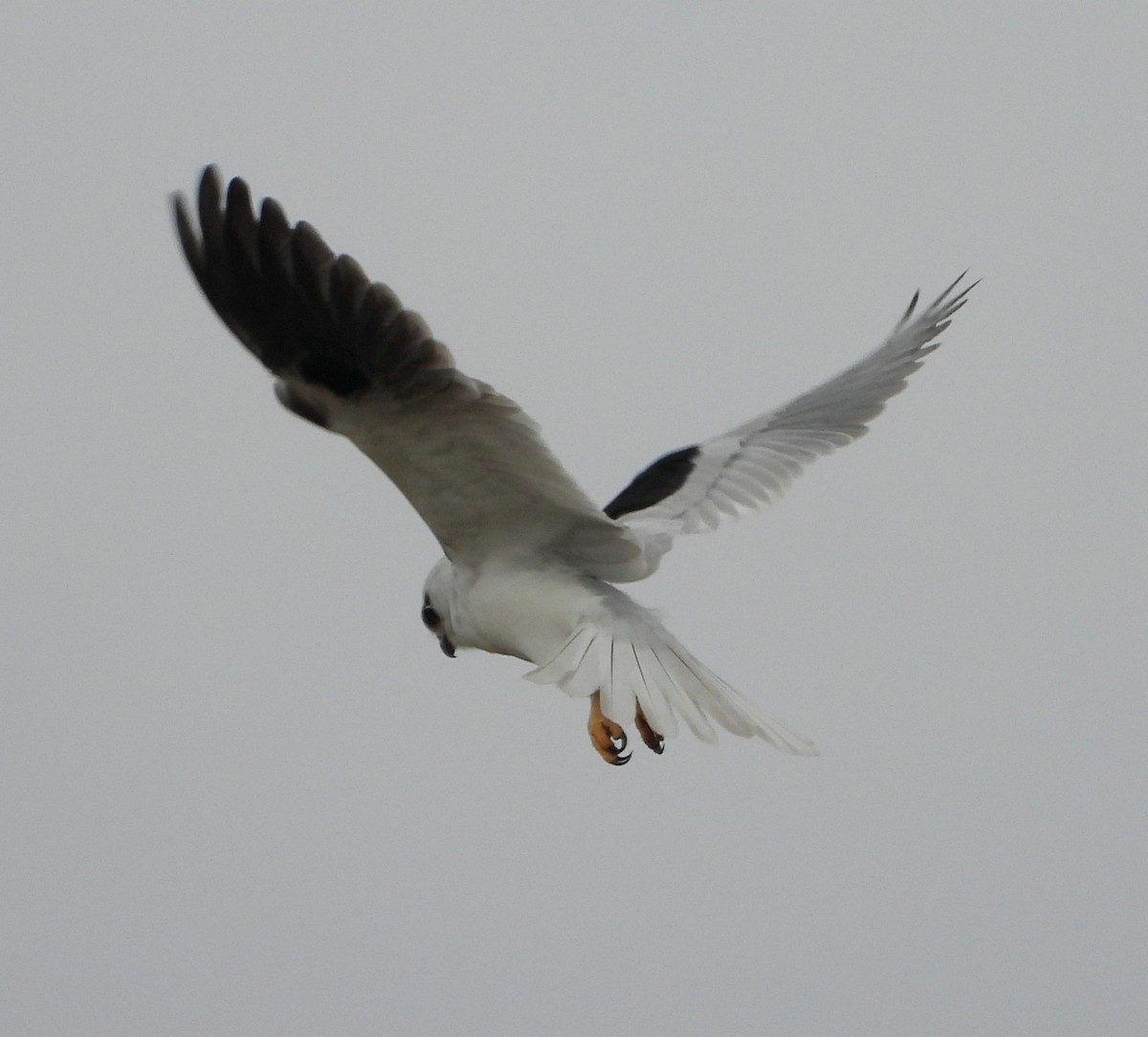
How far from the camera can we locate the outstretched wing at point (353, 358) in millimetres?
4109

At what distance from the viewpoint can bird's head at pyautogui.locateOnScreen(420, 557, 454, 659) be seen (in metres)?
5.11

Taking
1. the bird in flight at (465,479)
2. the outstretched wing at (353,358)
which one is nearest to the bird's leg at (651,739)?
the bird in flight at (465,479)

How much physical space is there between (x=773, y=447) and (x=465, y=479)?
227 cm

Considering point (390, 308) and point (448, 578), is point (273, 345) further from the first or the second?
point (448, 578)

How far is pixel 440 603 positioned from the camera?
516cm

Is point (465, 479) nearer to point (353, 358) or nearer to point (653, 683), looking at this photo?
point (353, 358)

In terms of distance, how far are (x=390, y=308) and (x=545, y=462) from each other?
0.61 m

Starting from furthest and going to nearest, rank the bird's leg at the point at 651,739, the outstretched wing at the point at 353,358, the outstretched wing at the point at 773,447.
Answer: the outstretched wing at the point at 773,447
the bird's leg at the point at 651,739
the outstretched wing at the point at 353,358

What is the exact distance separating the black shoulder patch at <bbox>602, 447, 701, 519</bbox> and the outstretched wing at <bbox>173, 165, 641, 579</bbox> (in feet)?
5.07

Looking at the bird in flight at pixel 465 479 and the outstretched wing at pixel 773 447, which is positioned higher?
the outstretched wing at pixel 773 447

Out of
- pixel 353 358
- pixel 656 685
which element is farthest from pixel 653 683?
pixel 353 358

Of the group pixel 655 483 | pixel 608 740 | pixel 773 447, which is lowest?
pixel 608 740

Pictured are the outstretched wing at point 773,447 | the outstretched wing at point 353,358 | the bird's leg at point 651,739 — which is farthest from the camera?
the outstretched wing at point 773,447

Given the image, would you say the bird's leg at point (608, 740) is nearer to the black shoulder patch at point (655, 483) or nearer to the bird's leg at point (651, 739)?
the bird's leg at point (651, 739)
